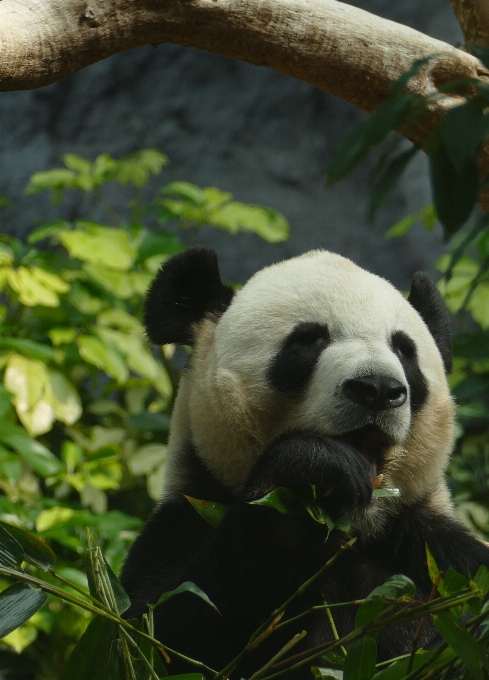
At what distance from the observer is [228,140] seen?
767 cm

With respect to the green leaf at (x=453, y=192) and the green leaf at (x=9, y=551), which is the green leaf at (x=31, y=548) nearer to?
the green leaf at (x=9, y=551)

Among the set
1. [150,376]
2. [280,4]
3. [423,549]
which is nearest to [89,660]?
[423,549]

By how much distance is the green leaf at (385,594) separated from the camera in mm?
1306

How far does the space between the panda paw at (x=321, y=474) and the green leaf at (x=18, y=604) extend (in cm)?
51

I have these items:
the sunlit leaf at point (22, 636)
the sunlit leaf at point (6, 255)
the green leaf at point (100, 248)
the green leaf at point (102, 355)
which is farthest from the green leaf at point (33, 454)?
the green leaf at point (100, 248)

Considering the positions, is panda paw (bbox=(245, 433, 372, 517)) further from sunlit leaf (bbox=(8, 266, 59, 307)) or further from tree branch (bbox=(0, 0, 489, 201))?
sunlit leaf (bbox=(8, 266, 59, 307))

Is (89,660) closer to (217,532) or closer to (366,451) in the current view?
(217,532)

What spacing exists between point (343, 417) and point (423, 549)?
1.46 feet

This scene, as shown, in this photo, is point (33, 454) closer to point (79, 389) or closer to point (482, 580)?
point (79, 389)

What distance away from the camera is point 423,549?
82.9 inches

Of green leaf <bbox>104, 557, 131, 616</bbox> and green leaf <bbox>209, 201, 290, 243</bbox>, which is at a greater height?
green leaf <bbox>104, 557, 131, 616</bbox>

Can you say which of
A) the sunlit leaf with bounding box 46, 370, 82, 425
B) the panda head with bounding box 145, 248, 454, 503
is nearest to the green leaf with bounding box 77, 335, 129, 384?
the sunlit leaf with bounding box 46, 370, 82, 425

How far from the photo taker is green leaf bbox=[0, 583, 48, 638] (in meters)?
1.46

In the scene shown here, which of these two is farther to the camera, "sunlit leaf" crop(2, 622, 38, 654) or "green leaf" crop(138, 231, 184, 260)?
"green leaf" crop(138, 231, 184, 260)
